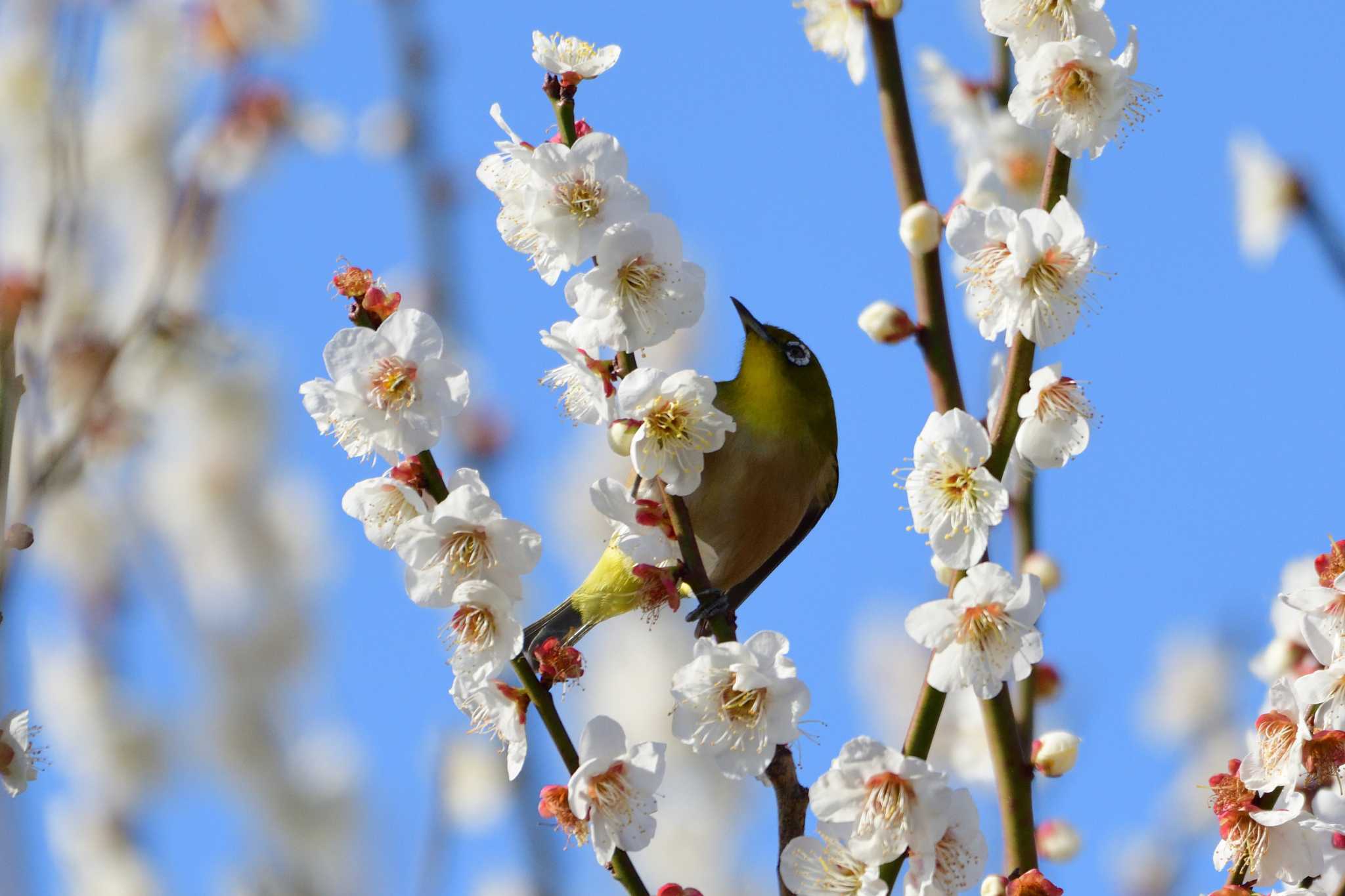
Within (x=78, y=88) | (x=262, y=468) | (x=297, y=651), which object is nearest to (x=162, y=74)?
(x=262, y=468)

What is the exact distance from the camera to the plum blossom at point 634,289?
204 centimetres

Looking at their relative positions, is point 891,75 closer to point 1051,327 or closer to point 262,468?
point 1051,327

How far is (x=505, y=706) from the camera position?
6.86 ft

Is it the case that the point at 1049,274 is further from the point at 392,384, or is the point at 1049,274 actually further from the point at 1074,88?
the point at 392,384

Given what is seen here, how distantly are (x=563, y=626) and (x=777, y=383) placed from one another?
900 millimetres

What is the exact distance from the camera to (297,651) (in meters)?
6.41

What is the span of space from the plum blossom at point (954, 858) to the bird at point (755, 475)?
1749 millimetres

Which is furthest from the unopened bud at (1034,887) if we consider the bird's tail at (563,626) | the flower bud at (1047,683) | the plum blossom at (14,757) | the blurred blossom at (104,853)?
the blurred blossom at (104,853)

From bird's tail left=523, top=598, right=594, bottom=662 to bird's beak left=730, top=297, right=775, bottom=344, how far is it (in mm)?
924

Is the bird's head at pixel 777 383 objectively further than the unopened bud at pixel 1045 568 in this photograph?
Yes

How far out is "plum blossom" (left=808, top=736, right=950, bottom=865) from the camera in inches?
76.0

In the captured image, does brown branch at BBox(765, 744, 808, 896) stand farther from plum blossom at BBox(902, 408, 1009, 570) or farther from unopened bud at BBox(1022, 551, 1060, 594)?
unopened bud at BBox(1022, 551, 1060, 594)

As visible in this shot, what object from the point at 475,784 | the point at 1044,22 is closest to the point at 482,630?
the point at 1044,22

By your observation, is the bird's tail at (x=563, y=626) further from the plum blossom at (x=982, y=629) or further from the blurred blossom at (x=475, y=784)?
Answer: the plum blossom at (x=982, y=629)
